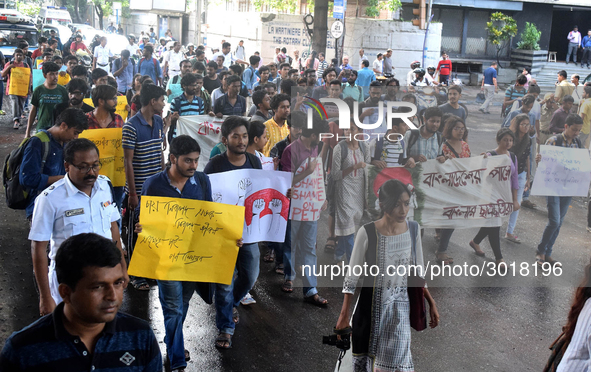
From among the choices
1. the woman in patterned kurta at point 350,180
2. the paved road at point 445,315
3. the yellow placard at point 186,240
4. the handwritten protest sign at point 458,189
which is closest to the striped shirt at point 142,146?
the paved road at point 445,315

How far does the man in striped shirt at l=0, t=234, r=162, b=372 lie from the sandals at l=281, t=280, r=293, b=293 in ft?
12.4

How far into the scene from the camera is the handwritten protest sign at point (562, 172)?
512cm

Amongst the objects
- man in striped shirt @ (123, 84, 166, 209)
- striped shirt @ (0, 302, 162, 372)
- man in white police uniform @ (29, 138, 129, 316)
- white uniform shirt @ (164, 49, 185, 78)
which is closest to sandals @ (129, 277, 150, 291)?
man in striped shirt @ (123, 84, 166, 209)

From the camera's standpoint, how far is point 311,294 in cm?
586

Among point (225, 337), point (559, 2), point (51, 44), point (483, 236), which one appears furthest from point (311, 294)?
point (559, 2)

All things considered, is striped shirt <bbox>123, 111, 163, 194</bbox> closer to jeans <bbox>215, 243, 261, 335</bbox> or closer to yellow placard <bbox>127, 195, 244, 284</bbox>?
jeans <bbox>215, 243, 261, 335</bbox>

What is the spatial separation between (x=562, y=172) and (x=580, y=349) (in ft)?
9.06

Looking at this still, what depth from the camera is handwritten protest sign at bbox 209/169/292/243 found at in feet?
16.6

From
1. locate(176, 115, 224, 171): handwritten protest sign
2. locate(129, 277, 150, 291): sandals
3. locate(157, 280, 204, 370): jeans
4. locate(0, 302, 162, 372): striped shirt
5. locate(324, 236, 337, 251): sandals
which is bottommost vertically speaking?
locate(129, 277, 150, 291): sandals

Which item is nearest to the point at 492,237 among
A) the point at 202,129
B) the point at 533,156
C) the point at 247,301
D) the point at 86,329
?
the point at 533,156

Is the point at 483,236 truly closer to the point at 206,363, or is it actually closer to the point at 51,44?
the point at 206,363

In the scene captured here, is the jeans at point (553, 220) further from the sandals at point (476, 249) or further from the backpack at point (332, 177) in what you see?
the backpack at point (332, 177)

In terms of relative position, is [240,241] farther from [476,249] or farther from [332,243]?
[476,249]

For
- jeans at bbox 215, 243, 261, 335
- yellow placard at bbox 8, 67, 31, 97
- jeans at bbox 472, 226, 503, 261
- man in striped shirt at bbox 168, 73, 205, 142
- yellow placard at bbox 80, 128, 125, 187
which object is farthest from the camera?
yellow placard at bbox 8, 67, 31, 97
